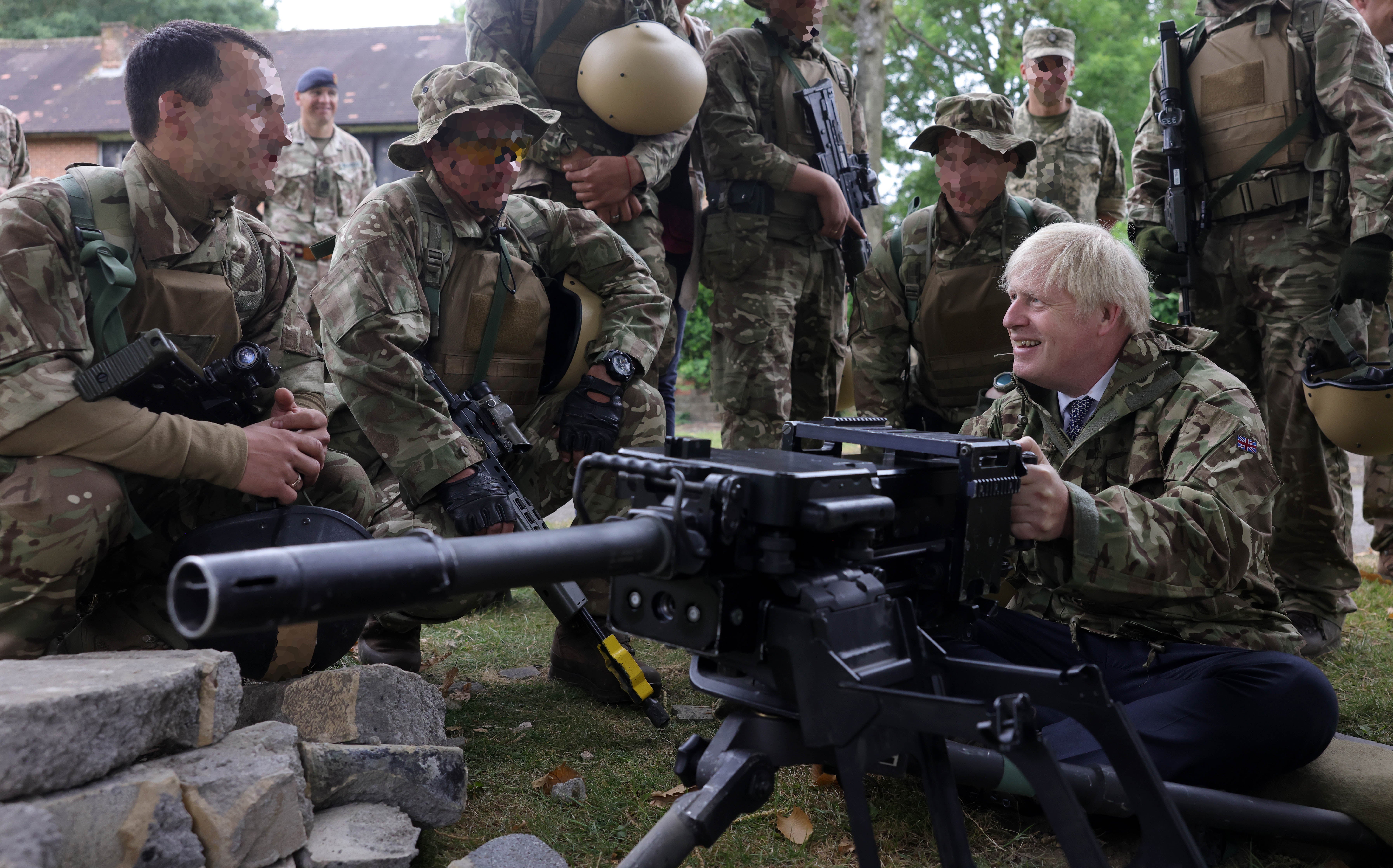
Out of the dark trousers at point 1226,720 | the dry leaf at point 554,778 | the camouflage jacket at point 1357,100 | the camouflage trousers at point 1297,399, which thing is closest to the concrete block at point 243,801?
the dry leaf at point 554,778

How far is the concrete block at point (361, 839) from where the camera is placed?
2.35m

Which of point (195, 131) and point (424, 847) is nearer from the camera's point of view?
point (424, 847)

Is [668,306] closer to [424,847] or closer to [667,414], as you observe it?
[667,414]

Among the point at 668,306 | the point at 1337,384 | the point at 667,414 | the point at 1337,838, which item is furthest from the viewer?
the point at 667,414

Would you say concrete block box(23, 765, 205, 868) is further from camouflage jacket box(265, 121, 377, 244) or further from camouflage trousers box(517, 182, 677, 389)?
camouflage jacket box(265, 121, 377, 244)

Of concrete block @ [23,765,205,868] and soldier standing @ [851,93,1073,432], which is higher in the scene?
soldier standing @ [851,93,1073,432]

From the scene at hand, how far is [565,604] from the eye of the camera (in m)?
3.54

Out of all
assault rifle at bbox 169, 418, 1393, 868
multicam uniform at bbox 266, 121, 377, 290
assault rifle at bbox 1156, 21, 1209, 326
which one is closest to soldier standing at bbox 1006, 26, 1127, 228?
assault rifle at bbox 1156, 21, 1209, 326

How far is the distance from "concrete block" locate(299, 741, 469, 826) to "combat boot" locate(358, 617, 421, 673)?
43.2 inches

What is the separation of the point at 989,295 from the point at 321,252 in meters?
2.87

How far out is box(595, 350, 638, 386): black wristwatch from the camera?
4.06 m

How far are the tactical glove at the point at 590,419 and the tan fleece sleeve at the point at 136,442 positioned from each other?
1.22m

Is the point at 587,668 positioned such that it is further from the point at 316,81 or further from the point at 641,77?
the point at 316,81

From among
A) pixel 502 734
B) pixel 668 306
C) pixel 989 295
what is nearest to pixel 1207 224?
pixel 989 295
